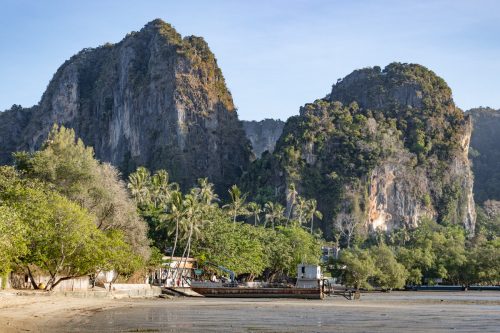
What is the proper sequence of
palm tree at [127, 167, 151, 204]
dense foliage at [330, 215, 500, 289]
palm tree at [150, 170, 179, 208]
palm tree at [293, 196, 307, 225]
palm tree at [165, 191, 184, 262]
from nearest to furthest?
palm tree at [165, 191, 184, 262] → palm tree at [127, 167, 151, 204] → palm tree at [150, 170, 179, 208] → dense foliage at [330, 215, 500, 289] → palm tree at [293, 196, 307, 225]

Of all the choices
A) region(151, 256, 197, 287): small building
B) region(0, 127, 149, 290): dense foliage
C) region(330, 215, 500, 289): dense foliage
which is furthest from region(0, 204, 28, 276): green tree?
region(330, 215, 500, 289): dense foliage

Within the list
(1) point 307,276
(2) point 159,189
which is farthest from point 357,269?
(2) point 159,189

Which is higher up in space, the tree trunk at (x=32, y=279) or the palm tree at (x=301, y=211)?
the palm tree at (x=301, y=211)

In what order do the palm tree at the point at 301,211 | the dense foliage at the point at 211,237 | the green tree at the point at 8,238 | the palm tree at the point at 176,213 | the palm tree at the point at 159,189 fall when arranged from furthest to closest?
the palm tree at the point at 301,211 → the palm tree at the point at 159,189 → the dense foliage at the point at 211,237 → the palm tree at the point at 176,213 → the green tree at the point at 8,238

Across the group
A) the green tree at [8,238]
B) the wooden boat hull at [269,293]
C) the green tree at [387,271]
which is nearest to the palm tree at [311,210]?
the green tree at [387,271]

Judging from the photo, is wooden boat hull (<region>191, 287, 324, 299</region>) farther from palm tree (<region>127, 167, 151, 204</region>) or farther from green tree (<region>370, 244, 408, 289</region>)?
green tree (<region>370, 244, 408, 289</region>)

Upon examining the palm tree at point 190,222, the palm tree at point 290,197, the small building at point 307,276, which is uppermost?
the palm tree at point 290,197

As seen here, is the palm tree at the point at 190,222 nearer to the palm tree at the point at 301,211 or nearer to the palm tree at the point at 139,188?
the palm tree at the point at 139,188

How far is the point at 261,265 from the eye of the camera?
107812 mm

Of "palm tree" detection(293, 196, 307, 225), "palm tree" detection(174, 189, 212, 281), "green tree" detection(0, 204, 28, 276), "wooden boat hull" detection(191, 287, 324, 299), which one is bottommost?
"wooden boat hull" detection(191, 287, 324, 299)

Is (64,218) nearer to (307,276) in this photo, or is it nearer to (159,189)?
(307,276)

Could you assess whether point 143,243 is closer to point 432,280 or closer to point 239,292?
point 239,292

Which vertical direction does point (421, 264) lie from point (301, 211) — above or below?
below

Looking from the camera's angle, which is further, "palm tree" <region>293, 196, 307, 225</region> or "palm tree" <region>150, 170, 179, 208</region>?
"palm tree" <region>293, 196, 307, 225</region>
